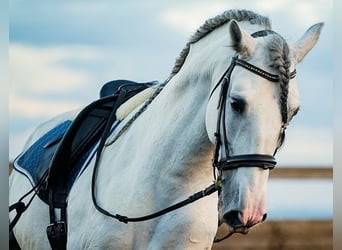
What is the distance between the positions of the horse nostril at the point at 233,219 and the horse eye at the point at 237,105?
0.21 metres

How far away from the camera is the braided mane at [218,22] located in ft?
5.12

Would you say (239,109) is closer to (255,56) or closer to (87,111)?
(255,56)

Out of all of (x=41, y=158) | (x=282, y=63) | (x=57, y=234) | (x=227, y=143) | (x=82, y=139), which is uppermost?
(x=282, y=63)

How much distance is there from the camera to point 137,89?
2.01m

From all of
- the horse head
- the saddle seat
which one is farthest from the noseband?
the saddle seat

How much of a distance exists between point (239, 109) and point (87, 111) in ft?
2.46

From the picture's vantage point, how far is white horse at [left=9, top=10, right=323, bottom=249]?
135cm

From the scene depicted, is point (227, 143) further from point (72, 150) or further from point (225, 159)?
point (72, 150)

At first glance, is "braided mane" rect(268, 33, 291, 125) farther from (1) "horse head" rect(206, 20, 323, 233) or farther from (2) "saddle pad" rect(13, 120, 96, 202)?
(2) "saddle pad" rect(13, 120, 96, 202)

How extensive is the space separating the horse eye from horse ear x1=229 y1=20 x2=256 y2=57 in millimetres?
116

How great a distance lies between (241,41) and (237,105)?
0.14 metres

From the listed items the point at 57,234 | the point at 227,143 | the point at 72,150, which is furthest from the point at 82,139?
the point at 227,143

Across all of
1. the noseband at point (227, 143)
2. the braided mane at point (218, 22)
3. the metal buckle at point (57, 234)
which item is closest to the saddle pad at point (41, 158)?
the metal buckle at point (57, 234)

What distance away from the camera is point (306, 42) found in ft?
4.89
